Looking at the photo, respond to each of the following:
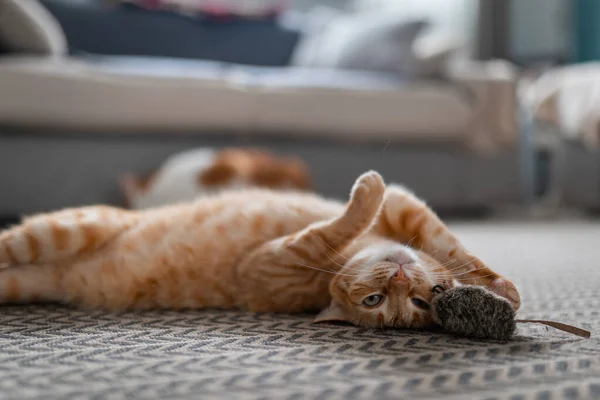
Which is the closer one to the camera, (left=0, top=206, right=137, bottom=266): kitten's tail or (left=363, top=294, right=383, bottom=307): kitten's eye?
(left=363, top=294, right=383, bottom=307): kitten's eye

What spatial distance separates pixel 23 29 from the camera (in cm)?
269

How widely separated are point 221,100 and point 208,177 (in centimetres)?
45

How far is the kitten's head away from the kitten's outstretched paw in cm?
8

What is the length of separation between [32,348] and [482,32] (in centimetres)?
504

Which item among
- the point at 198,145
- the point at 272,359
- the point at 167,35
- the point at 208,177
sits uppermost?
the point at 167,35

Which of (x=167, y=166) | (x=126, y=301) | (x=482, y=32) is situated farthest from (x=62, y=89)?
(x=482, y=32)

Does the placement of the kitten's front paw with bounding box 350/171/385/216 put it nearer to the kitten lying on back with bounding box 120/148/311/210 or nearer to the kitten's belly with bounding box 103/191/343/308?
the kitten's belly with bounding box 103/191/343/308

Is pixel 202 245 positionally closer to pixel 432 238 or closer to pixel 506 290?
pixel 432 238

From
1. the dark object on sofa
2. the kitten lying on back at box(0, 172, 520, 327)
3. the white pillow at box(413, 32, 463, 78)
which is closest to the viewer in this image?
the kitten lying on back at box(0, 172, 520, 327)

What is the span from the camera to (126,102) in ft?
9.07

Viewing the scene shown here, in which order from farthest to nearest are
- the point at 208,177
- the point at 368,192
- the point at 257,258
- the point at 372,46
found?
the point at 372,46, the point at 208,177, the point at 257,258, the point at 368,192

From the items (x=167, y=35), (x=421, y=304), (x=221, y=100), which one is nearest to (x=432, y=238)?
(x=421, y=304)

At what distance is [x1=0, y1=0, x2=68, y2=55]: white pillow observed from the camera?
265 centimetres

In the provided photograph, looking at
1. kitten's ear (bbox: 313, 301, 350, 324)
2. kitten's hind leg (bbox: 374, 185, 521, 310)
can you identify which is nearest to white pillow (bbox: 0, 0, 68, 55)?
kitten's hind leg (bbox: 374, 185, 521, 310)
